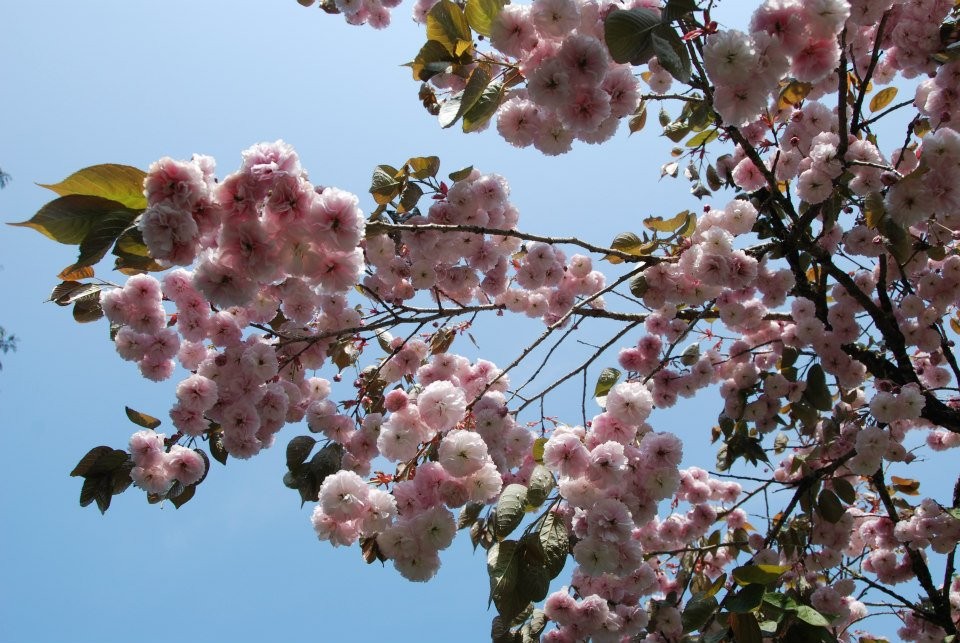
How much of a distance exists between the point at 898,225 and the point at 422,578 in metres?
1.89

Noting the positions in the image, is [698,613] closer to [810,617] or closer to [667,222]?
[810,617]

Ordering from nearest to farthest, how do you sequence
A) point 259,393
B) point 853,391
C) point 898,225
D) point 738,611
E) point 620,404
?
1. point 738,611
2. point 898,225
3. point 620,404
4. point 259,393
5. point 853,391

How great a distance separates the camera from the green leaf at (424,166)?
2.29 meters

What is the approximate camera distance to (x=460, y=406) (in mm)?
2164

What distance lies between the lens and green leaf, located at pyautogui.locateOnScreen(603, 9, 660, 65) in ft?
4.99

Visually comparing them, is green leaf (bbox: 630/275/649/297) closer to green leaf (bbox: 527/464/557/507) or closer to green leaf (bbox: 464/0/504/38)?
green leaf (bbox: 527/464/557/507)

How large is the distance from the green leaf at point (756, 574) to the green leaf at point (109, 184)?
2032mm

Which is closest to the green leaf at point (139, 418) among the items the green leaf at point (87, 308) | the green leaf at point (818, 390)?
the green leaf at point (87, 308)

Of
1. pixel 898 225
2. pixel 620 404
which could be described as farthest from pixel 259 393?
pixel 898 225

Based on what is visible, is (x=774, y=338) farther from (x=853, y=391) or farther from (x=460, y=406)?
(x=460, y=406)

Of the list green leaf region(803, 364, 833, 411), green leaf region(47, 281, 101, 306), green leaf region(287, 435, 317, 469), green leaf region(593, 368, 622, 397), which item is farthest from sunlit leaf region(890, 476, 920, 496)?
green leaf region(47, 281, 101, 306)

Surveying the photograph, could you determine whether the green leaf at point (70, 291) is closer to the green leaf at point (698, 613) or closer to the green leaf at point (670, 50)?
the green leaf at point (670, 50)

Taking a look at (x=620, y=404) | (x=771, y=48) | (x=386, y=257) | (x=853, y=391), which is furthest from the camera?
(x=853, y=391)

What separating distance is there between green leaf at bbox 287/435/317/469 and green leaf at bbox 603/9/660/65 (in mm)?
1889
